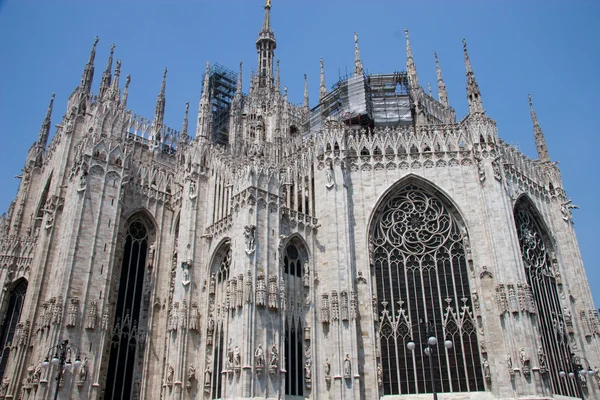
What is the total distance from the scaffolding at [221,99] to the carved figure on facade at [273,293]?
32.0 metres

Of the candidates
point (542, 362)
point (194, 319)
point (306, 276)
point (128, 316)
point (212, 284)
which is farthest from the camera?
point (128, 316)

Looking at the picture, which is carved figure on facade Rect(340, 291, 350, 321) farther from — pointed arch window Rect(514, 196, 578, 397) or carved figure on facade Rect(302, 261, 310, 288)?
pointed arch window Rect(514, 196, 578, 397)

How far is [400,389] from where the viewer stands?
90.7 ft

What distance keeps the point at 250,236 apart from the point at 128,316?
12.2 metres

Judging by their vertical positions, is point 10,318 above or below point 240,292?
above

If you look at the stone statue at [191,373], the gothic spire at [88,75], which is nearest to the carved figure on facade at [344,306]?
the stone statue at [191,373]

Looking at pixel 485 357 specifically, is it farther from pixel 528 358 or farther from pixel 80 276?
pixel 80 276

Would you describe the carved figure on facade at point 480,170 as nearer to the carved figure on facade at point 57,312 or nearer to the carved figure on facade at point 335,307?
the carved figure on facade at point 335,307

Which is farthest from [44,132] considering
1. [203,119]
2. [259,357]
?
[259,357]

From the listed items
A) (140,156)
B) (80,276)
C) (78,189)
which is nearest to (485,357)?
(80,276)

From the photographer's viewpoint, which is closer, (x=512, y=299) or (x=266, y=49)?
(x=512, y=299)

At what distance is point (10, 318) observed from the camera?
118 feet

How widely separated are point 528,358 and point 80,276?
86.6ft

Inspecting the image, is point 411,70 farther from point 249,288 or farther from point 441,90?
point 249,288
